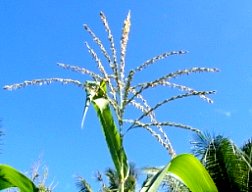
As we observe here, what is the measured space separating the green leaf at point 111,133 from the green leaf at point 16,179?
622mm

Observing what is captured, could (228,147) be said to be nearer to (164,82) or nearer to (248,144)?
(248,144)

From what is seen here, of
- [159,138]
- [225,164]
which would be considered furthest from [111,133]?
[225,164]

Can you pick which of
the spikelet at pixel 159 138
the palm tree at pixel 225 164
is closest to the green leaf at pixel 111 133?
the spikelet at pixel 159 138

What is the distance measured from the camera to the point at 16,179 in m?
3.08

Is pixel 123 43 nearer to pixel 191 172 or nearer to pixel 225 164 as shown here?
pixel 191 172

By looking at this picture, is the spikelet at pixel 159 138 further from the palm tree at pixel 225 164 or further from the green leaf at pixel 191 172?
the palm tree at pixel 225 164

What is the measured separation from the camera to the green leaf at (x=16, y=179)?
303 centimetres

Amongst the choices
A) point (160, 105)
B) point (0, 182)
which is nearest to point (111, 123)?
point (160, 105)

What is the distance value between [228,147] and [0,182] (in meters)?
6.62

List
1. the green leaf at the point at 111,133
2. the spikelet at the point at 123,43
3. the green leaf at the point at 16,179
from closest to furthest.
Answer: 1. the green leaf at the point at 111,133
2. the spikelet at the point at 123,43
3. the green leaf at the point at 16,179

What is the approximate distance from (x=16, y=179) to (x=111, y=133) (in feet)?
2.51

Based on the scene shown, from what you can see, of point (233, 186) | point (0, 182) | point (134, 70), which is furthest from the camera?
point (233, 186)

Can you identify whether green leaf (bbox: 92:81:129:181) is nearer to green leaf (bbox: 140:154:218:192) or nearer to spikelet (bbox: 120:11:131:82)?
spikelet (bbox: 120:11:131:82)

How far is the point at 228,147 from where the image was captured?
924cm
